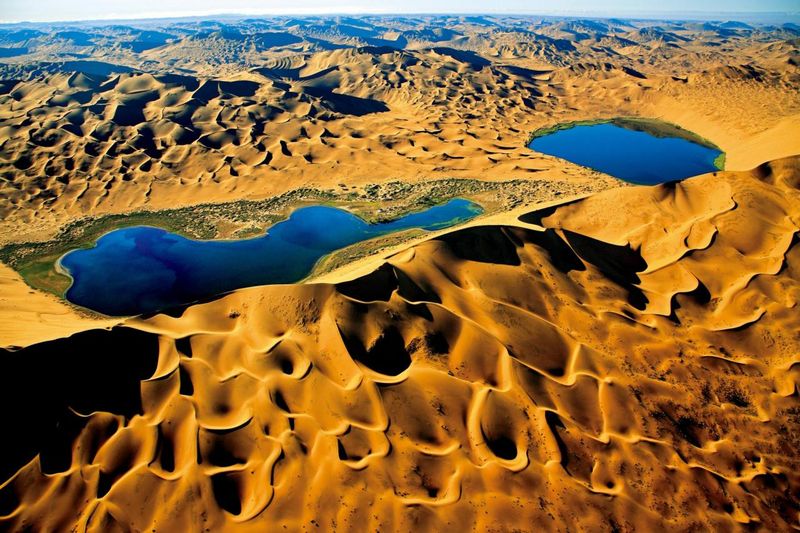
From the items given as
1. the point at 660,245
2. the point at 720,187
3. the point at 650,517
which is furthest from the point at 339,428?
the point at 720,187

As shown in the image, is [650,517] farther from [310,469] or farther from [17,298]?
[17,298]

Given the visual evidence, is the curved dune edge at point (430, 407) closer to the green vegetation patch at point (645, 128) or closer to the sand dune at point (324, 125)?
the sand dune at point (324, 125)

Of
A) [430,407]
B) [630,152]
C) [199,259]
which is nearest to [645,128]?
[630,152]

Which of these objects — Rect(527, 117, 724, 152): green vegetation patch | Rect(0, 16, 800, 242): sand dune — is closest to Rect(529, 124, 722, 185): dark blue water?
Rect(527, 117, 724, 152): green vegetation patch

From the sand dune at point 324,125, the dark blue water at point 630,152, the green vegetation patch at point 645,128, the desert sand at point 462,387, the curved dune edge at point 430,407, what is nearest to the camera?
the curved dune edge at point 430,407

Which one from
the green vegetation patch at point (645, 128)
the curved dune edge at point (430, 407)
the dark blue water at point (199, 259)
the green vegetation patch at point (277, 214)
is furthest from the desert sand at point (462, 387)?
the green vegetation patch at point (645, 128)

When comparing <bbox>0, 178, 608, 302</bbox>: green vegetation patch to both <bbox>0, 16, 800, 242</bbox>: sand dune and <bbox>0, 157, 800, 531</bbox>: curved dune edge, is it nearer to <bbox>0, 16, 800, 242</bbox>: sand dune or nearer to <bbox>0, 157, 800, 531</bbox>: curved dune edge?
<bbox>0, 16, 800, 242</bbox>: sand dune
